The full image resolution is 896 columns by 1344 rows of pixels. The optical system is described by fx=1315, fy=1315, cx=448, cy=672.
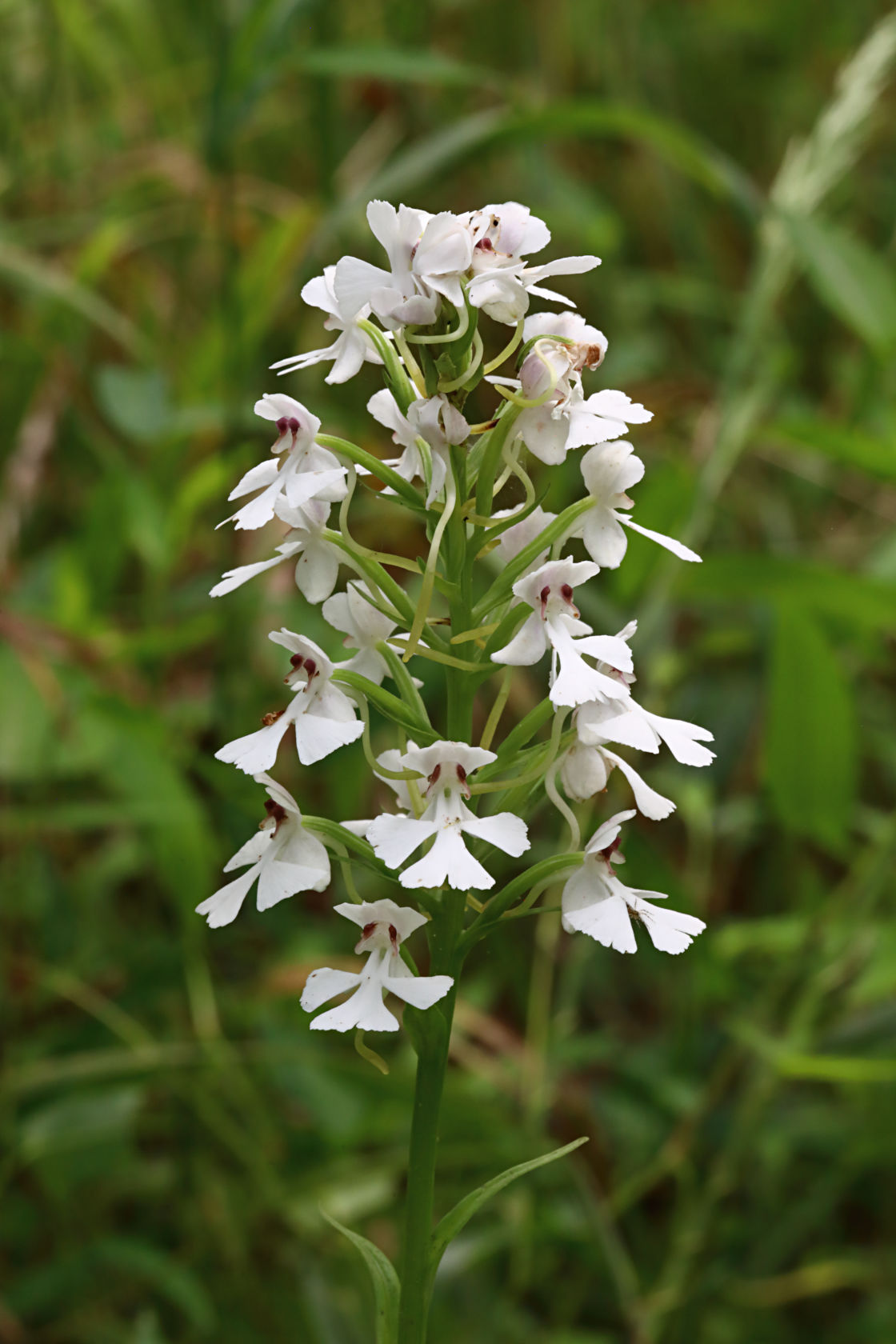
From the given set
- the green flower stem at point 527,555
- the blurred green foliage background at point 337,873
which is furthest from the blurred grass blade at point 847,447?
the green flower stem at point 527,555

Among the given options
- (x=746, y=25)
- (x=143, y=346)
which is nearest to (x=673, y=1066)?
(x=143, y=346)

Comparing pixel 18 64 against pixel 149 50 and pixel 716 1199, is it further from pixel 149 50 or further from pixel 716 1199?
pixel 716 1199

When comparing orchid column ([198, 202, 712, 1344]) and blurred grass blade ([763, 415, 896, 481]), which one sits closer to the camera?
orchid column ([198, 202, 712, 1344])

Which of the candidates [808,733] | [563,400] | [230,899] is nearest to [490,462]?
[563,400]

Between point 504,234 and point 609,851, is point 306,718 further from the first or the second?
point 504,234

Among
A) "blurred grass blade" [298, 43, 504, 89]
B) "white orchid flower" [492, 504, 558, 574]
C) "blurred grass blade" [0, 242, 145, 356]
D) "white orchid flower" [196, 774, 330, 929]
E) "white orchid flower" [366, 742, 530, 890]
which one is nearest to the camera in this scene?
"white orchid flower" [366, 742, 530, 890]

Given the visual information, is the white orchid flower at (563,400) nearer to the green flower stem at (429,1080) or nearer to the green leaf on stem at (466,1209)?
the green flower stem at (429,1080)

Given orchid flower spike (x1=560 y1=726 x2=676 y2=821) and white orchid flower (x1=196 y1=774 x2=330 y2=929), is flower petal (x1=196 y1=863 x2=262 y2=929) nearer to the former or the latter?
white orchid flower (x1=196 y1=774 x2=330 y2=929)

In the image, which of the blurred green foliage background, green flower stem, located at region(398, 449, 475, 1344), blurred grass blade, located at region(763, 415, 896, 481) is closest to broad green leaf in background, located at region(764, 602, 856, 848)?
the blurred green foliage background
